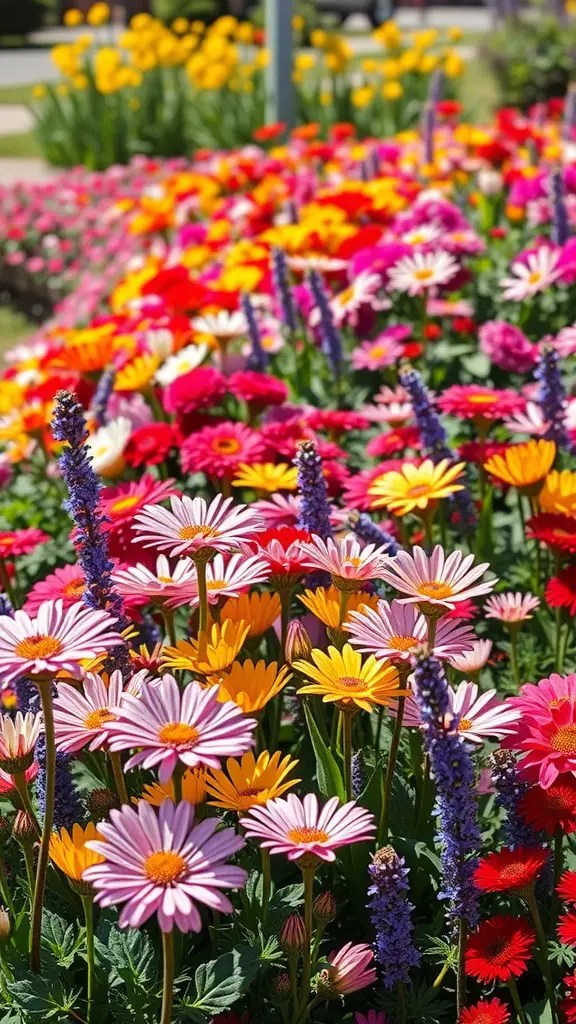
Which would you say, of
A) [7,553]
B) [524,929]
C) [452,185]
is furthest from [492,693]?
[452,185]

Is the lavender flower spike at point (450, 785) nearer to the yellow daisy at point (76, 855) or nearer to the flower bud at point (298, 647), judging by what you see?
the flower bud at point (298, 647)

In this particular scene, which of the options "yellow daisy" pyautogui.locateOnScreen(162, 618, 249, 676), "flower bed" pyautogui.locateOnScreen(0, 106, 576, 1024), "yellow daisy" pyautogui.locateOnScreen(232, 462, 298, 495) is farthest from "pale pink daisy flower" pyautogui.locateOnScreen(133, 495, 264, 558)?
"yellow daisy" pyautogui.locateOnScreen(232, 462, 298, 495)

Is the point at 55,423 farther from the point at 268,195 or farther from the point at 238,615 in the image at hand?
the point at 268,195

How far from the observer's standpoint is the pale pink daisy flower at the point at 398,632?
1.44 meters

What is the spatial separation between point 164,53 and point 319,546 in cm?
901

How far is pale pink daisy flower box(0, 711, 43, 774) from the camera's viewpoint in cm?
146

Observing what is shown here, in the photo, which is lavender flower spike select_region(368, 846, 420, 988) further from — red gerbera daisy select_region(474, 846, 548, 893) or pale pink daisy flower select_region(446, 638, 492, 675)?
pale pink daisy flower select_region(446, 638, 492, 675)

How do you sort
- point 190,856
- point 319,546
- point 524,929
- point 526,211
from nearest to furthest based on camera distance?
point 190,856 → point 524,929 → point 319,546 → point 526,211

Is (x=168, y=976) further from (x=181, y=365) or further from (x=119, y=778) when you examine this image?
(x=181, y=365)

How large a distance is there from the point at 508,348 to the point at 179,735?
2151 mm

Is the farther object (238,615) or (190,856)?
(238,615)

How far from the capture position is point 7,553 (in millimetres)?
2232

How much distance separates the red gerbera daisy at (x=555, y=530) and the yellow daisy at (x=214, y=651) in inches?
24.4

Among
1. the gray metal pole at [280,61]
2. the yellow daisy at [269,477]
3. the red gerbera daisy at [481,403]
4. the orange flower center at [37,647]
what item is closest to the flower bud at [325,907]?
the orange flower center at [37,647]
